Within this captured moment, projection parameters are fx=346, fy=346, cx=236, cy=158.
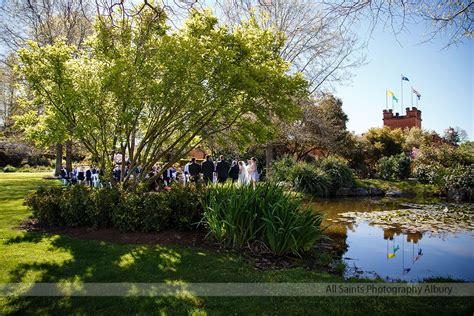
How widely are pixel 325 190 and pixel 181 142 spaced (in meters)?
10.0

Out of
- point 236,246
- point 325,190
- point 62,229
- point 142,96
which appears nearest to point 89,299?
point 236,246

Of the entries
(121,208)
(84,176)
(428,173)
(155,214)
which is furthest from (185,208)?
(428,173)

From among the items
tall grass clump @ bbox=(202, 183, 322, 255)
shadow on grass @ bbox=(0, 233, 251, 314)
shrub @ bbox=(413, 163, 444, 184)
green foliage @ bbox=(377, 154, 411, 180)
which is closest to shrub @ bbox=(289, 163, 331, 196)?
shrub @ bbox=(413, 163, 444, 184)

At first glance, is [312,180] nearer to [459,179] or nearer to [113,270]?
[459,179]

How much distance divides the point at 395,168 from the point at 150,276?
A: 23281 millimetres

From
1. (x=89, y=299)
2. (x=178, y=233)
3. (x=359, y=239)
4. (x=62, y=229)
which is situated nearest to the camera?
(x=89, y=299)

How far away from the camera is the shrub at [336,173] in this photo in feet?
62.6

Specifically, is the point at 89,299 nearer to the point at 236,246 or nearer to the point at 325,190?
the point at 236,246

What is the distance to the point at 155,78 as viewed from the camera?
27.5 feet

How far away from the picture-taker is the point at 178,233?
24.2 feet

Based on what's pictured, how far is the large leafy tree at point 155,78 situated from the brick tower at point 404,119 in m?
50.0

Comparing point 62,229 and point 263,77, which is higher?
point 263,77

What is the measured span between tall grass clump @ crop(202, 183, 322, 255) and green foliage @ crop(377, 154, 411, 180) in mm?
19960

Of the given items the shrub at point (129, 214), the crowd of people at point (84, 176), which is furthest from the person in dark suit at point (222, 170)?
the shrub at point (129, 214)
